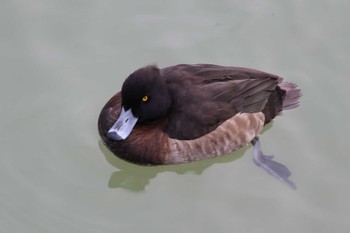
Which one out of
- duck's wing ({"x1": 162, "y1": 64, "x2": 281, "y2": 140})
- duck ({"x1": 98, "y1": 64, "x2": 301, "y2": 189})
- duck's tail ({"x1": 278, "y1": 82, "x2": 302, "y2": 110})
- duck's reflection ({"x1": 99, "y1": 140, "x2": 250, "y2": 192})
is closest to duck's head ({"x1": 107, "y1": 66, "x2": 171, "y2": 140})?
duck ({"x1": 98, "y1": 64, "x2": 301, "y2": 189})

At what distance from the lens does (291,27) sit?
331 inches

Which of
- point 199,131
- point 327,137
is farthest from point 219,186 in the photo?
point 327,137

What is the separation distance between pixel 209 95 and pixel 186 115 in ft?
0.88

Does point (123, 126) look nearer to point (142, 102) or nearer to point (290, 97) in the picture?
point (142, 102)

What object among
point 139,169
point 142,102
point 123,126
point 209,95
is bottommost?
point 139,169

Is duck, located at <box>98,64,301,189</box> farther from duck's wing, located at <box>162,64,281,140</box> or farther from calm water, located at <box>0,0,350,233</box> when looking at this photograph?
calm water, located at <box>0,0,350,233</box>

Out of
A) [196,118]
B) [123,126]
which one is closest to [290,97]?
[196,118]

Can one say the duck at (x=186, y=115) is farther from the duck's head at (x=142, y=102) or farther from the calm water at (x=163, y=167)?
the calm water at (x=163, y=167)

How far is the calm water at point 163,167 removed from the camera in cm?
693

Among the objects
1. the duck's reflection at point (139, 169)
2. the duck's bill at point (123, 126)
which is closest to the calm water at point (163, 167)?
the duck's reflection at point (139, 169)

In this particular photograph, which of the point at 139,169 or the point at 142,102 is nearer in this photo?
the point at 142,102

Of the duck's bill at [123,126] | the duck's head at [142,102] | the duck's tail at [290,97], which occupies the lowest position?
the duck's bill at [123,126]

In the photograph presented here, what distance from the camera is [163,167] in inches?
289

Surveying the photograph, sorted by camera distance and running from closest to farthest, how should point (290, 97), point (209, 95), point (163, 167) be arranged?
point (209, 95) < point (163, 167) < point (290, 97)
